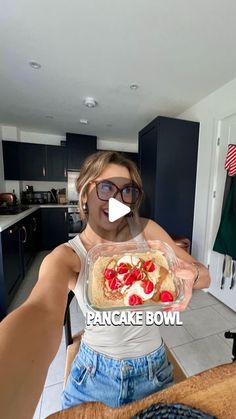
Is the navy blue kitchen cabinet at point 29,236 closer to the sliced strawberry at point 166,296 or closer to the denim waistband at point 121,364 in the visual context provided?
the denim waistband at point 121,364

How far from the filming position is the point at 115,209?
52 centimetres

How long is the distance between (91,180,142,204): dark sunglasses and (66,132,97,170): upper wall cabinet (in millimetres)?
3211

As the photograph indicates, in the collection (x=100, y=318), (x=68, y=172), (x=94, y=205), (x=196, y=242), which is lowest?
(x=196, y=242)

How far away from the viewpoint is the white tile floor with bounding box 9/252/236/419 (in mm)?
1100

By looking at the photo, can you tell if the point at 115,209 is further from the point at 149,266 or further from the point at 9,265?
the point at 9,265

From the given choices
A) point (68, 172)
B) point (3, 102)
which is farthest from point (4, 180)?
point (3, 102)

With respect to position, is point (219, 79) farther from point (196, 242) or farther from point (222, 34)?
point (196, 242)

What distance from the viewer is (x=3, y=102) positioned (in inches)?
94.3

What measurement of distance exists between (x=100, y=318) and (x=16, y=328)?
0.67 ft

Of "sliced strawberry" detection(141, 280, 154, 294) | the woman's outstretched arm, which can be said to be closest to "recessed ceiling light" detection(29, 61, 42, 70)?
the woman's outstretched arm

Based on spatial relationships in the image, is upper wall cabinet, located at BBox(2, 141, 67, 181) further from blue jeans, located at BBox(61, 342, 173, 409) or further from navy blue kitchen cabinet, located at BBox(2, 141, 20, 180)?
blue jeans, located at BBox(61, 342, 173, 409)

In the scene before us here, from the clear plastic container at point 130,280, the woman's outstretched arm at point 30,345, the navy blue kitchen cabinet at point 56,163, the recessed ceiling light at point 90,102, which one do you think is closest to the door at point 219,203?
the recessed ceiling light at point 90,102

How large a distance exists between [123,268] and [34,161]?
11.8 feet

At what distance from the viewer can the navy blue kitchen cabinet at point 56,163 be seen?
3.55 m
